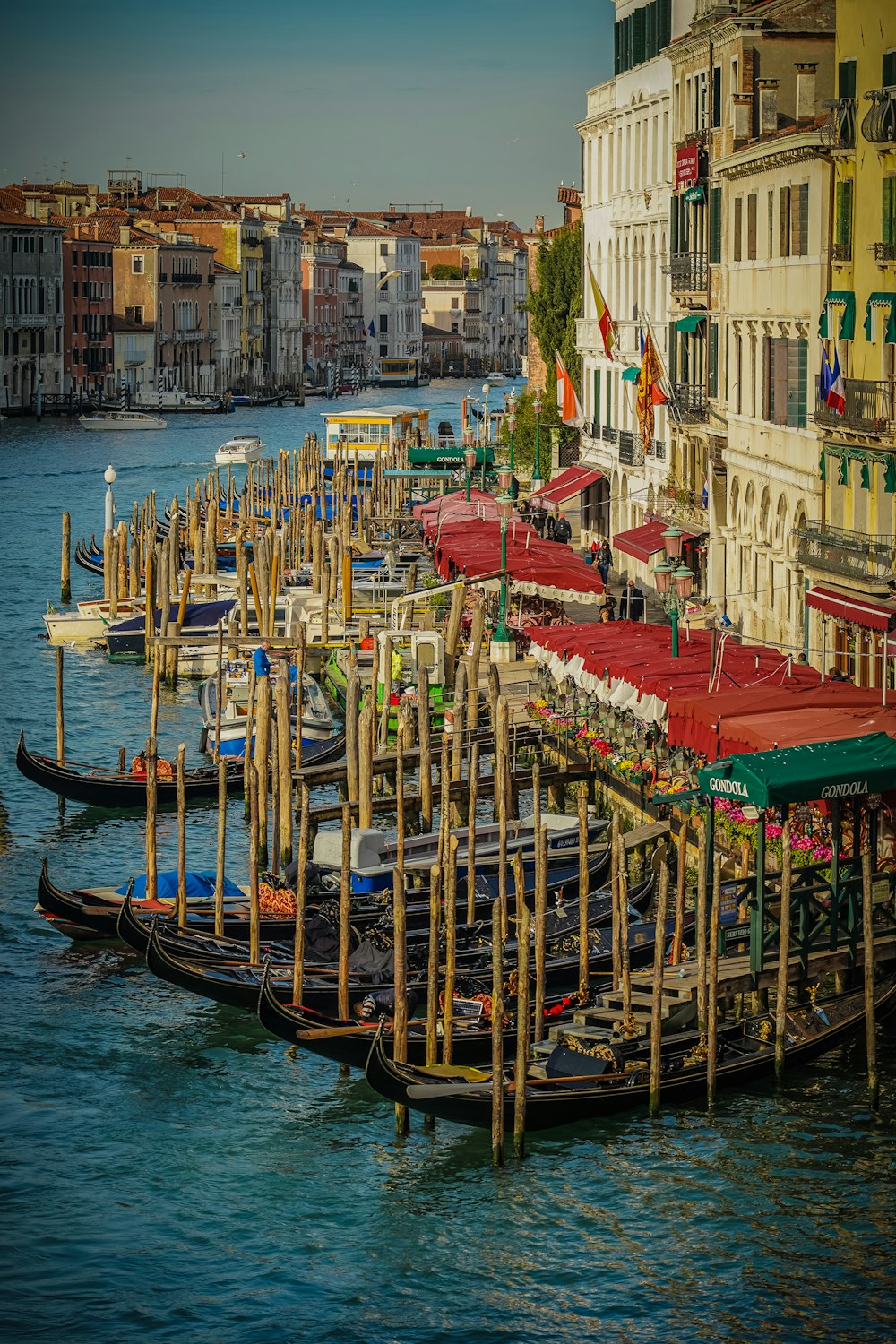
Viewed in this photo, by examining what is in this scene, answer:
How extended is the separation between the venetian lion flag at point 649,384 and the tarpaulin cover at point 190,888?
13.5 metres

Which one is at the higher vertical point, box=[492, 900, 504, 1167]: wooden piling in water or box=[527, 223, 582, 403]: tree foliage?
box=[527, 223, 582, 403]: tree foliage

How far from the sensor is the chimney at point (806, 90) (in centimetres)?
2725

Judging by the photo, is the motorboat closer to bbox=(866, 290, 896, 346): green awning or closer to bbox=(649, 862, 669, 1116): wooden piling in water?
bbox=(866, 290, 896, 346): green awning

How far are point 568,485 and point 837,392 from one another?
1767 centimetres

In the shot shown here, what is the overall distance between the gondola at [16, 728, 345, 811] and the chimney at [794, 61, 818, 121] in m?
10.5

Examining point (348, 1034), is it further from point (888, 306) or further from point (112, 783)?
point (888, 306)

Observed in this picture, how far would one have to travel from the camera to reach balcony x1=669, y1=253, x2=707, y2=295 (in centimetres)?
2994

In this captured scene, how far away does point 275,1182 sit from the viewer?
14.6 metres

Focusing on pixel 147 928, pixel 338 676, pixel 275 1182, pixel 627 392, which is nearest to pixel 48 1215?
pixel 275 1182

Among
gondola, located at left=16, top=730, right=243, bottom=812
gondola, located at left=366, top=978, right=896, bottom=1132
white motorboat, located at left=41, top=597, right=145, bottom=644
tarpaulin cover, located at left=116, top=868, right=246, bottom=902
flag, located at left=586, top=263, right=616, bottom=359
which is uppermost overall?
flag, located at left=586, top=263, right=616, bottom=359

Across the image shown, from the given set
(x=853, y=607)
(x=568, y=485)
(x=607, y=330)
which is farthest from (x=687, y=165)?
(x=568, y=485)

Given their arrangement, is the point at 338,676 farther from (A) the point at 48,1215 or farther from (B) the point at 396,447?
(B) the point at 396,447

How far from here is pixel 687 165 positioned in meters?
30.1

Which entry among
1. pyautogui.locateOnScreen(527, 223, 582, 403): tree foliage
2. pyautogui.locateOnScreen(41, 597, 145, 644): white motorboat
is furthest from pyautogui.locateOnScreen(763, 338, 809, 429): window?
pyautogui.locateOnScreen(527, 223, 582, 403): tree foliage
